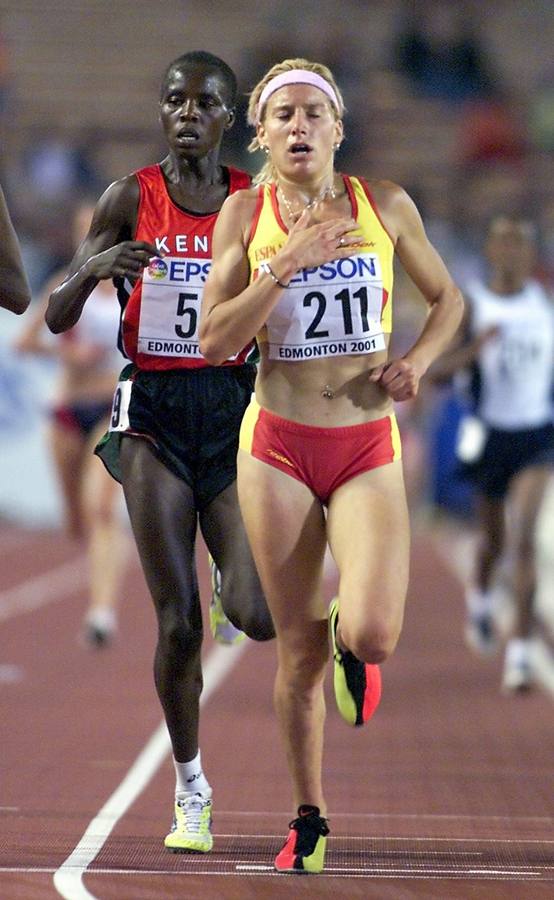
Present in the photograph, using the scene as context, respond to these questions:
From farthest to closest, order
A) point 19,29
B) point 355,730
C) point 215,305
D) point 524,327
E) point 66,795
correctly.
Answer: point 19,29 < point 524,327 < point 355,730 < point 66,795 < point 215,305

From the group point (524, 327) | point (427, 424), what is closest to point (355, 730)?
point (524, 327)

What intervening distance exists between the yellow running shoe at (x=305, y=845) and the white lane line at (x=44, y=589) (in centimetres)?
823

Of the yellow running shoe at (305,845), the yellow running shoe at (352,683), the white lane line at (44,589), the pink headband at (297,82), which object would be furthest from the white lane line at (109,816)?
the white lane line at (44,589)

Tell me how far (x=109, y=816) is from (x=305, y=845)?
1.22 meters

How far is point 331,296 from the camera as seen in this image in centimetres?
482

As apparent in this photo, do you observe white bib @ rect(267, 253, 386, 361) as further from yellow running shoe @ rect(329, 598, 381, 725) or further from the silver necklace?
yellow running shoe @ rect(329, 598, 381, 725)

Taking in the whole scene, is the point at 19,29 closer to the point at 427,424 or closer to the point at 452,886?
the point at 427,424

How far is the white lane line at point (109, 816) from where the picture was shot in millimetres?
4784

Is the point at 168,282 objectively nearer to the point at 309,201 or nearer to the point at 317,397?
the point at 309,201

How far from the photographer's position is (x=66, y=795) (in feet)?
21.1

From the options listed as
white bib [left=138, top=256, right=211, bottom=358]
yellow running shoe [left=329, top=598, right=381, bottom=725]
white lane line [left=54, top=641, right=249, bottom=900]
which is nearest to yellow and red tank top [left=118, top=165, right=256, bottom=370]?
white bib [left=138, top=256, right=211, bottom=358]

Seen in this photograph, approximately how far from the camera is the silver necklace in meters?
4.88

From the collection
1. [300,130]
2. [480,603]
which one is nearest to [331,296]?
[300,130]

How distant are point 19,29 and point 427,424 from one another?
831 cm
